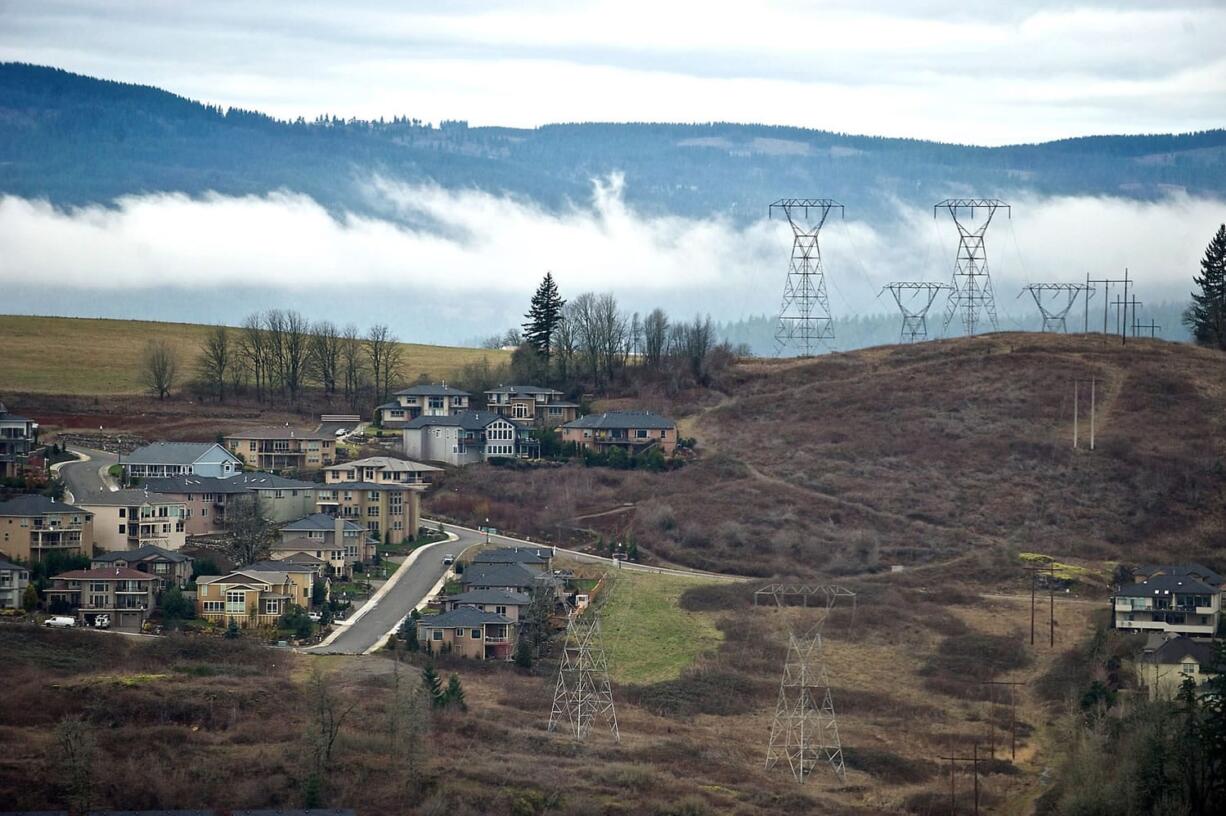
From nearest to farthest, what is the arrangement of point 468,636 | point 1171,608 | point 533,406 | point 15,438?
1. point 468,636
2. point 1171,608
3. point 15,438
4. point 533,406

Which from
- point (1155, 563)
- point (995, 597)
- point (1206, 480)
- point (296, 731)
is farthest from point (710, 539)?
point (296, 731)

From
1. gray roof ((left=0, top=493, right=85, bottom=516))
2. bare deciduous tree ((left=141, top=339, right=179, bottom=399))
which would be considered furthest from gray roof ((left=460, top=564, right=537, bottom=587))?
bare deciduous tree ((left=141, top=339, right=179, bottom=399))

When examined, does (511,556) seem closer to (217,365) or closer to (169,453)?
(169,453)

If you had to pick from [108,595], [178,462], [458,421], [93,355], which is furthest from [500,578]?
[93,355]

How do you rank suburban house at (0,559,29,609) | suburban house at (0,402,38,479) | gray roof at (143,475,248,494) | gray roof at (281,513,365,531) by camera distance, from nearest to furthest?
suburban house at (0,559,29,609) → gray roof at (281,513,365,531) → gray roof at (143,475,248,494) → suburban house at (0,402,38,479)

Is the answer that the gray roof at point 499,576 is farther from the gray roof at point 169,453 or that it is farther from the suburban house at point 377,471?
the gray roof at point 169,453

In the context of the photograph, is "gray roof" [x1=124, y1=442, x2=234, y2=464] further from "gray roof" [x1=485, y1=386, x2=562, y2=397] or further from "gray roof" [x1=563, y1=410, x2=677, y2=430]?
"gray roof" [x1=485, y1=386, x2=562, y2=397]

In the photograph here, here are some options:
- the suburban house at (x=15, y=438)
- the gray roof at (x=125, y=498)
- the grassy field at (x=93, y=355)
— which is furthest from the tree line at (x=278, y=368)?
the gray roof at (x=125, y=498)
